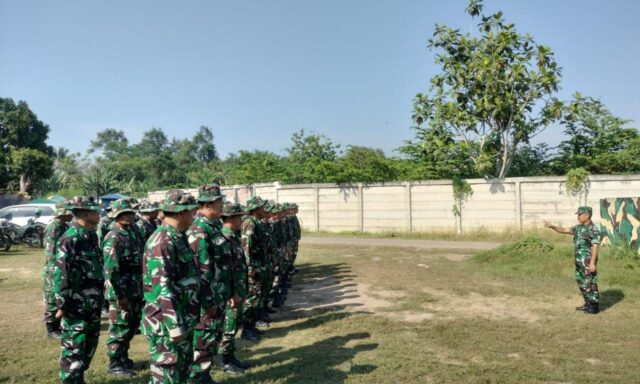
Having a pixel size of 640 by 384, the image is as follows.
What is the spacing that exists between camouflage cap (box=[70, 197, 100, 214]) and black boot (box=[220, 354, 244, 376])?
2089mm

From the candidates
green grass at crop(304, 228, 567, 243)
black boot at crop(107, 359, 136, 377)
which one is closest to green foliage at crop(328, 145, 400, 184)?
green grass at crop(304, 228, 567, 243)

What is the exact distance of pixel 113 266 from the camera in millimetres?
5016

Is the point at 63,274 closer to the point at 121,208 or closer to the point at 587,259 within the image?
the point at 121,208

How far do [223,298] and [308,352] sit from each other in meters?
1.76

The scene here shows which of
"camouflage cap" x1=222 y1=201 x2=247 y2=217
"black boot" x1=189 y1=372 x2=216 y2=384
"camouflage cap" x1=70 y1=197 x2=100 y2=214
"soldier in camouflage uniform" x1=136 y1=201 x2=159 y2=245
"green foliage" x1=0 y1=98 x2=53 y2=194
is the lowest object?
"black boot" x1=189 y1=372 x2=216 y2=384

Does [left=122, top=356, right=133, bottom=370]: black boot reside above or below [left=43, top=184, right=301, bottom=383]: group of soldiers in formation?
below

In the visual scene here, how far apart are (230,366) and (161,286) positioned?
199cm

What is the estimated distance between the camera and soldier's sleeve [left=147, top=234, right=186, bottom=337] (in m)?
3.49

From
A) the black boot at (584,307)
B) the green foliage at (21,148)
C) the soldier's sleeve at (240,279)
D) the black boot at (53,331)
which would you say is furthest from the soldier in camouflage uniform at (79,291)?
the green foliage at (21,148)

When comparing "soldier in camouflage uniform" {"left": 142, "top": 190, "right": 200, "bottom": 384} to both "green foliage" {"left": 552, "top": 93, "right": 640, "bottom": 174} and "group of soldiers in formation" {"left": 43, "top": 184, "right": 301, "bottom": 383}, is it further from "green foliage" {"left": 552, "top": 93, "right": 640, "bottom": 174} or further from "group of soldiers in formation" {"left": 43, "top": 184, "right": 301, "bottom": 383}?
"green foliage" {"left": 552, "top": 93, "right": 640, "bottom": 174}

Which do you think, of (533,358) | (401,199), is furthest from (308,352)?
(401,199)

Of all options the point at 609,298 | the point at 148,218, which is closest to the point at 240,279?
the point at 148,218

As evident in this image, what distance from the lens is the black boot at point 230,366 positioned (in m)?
5.10

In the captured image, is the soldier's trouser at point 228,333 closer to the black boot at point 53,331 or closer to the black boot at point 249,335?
the black boot at point 249,335
